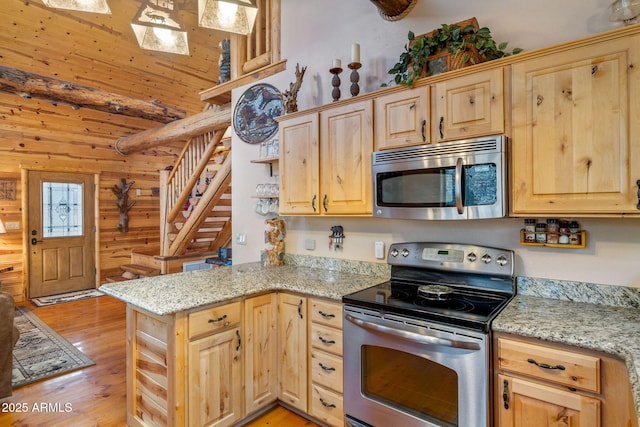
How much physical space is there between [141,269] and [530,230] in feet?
19.7

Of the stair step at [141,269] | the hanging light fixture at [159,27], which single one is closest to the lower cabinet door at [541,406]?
the hanging light fixture at [159,27]

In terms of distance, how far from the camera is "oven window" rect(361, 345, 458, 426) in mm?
1642

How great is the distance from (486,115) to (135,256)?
652 cm

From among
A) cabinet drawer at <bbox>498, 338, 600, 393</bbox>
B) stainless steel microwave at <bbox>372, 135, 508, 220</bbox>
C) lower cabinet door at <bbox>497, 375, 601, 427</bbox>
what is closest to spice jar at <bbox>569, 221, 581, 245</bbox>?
stainless steel microwave at <bbox>372, 135, 508, 220</bbox>

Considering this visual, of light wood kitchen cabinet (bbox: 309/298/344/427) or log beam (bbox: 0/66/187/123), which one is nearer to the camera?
light wood kitchen cabinet (bbox: 309/298/344/427)

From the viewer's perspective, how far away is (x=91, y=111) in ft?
19.5

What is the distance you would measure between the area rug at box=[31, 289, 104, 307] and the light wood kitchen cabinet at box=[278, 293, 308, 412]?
14.5 ft

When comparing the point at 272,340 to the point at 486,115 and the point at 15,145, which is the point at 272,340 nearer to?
the point at 486,115

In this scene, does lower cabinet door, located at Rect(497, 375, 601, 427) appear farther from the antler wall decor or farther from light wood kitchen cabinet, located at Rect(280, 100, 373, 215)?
the antler wall decor

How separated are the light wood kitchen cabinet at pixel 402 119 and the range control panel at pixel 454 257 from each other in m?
0.69

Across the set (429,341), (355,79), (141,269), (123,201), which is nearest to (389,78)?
(355,79)

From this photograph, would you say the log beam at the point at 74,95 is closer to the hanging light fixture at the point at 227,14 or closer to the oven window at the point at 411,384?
the hanging light fixture at the point at 227,14

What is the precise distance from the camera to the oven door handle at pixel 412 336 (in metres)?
1.56

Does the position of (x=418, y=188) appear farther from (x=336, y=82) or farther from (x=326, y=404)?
(x=326, y=404)
